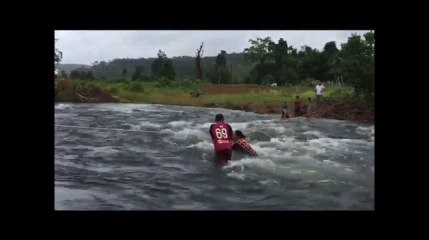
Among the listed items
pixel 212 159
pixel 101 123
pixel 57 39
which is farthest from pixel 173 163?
pixel 57 39

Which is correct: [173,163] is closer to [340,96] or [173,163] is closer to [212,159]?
[212,159]

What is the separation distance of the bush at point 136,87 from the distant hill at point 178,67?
0.09 metres

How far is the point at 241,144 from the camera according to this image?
3.92 metres

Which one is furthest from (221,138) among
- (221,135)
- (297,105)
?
(297,105)

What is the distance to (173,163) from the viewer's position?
390cm

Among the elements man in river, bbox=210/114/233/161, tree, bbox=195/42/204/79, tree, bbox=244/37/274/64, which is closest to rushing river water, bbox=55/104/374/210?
man in river, bbox=210/114/233/161

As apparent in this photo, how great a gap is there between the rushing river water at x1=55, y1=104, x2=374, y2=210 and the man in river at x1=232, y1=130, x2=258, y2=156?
0.14 ft

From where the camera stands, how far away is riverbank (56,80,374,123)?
401 cm

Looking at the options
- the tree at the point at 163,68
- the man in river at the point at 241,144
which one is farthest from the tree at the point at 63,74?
the man in river at the point at 241,144

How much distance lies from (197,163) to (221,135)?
27 centimetres

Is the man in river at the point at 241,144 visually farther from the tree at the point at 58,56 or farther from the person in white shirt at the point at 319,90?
the tree at the point at 58,56

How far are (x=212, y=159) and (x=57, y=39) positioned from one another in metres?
1.44
